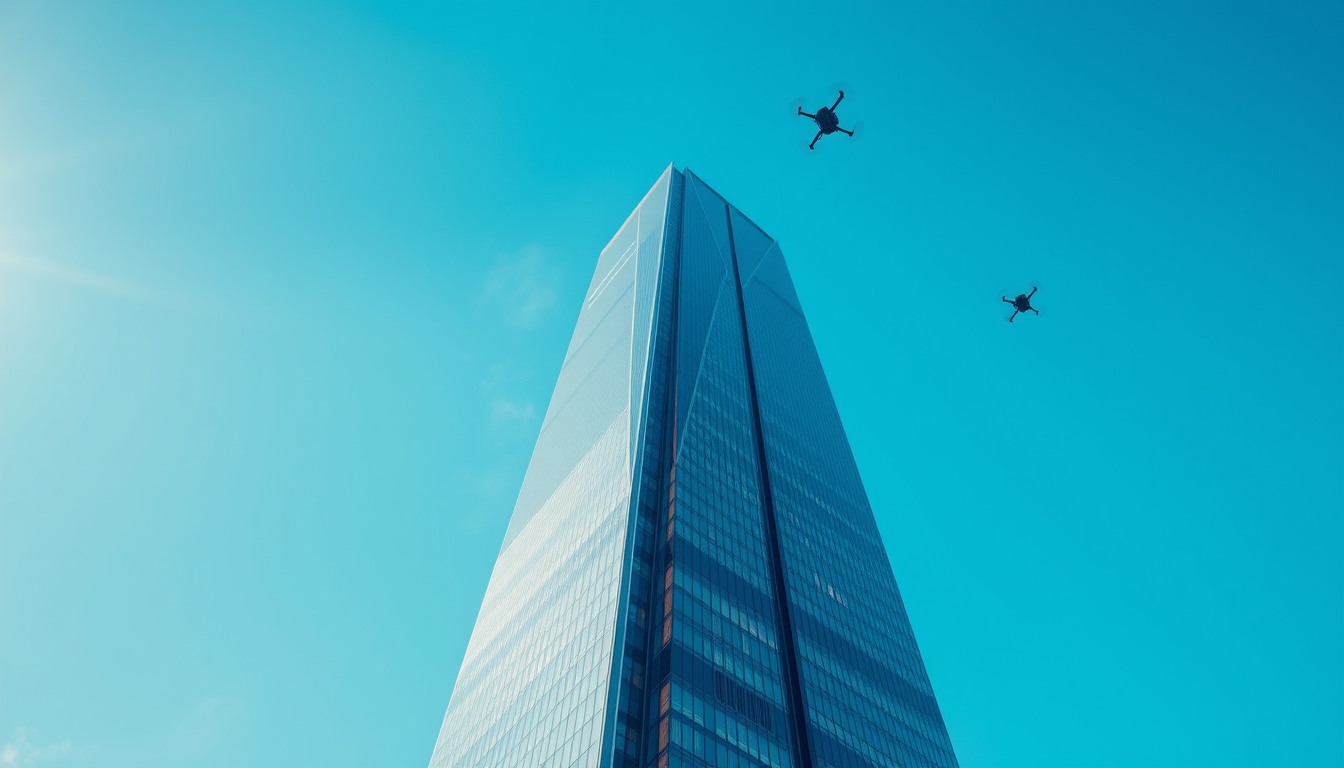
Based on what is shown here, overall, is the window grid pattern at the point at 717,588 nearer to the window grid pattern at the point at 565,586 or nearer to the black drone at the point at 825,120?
the window grid pattern at the point at 565,586

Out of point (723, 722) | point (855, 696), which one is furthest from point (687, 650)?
point (855, 696)

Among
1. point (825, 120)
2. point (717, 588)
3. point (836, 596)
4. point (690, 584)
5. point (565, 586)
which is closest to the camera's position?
point (825, 120)

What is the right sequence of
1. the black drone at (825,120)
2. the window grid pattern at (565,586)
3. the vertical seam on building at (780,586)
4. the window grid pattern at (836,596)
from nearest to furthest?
1. the black drone at (825,120)
2. the window grid pattern at (565,586)
3. the vertical seam on building at (780,586)
4. the window grid pattern at (836,596)

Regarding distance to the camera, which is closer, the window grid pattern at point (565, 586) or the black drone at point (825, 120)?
the black drone at point (825, 120)

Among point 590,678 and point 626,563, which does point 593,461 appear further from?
point 590,678

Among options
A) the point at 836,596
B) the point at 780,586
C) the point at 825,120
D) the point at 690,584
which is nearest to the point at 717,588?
the point at 690,584

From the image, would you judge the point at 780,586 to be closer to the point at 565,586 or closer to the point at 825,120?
the point at 565,586

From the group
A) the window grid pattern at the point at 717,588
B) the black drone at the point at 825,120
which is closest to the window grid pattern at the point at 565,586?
the window grid pattern at the point at 717,588

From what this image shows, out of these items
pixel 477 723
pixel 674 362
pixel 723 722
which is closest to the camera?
pixel 723 722

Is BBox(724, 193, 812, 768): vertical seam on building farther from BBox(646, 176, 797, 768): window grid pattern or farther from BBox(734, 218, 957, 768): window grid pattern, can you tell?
BBox(646, 176, 797, 768): window grid pattern
